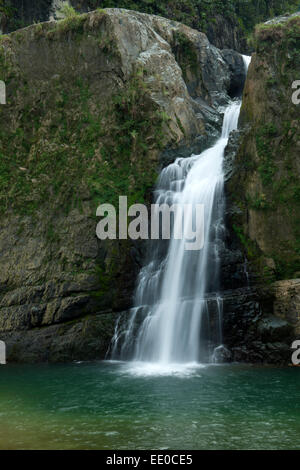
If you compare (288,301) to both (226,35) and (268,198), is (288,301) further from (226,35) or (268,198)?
(226,35)

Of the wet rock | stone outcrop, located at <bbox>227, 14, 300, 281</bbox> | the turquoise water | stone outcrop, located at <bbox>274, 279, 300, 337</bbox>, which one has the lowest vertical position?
the turquoise water

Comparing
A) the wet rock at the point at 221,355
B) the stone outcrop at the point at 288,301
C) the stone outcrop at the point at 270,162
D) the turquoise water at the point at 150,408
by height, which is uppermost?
the stone outcrop at the point at 270,162

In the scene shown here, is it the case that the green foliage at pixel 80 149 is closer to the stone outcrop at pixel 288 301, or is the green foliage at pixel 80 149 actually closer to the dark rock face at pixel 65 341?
the dark rock face at pixel 65 341

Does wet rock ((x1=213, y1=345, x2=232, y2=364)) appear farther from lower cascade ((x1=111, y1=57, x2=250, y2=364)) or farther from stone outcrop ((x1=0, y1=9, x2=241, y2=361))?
stone outcrop ((x1=0, y1=9, x2=241, y2=361))

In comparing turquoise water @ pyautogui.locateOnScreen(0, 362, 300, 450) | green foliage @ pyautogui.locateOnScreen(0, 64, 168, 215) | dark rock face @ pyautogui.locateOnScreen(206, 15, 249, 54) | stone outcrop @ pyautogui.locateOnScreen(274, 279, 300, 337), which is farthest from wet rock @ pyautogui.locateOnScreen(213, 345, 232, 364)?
dark rock face @ pyautogui.locateOnScreen(206, 15, 249, 54)

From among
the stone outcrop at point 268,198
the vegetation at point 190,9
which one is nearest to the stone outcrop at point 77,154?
the stone outcrop at point 268,198

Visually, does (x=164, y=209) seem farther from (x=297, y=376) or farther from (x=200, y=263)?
Result: (x=297, y=376)

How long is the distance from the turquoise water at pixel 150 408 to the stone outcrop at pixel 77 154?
109 inches

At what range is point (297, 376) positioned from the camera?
11227 mm

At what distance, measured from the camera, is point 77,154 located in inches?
723

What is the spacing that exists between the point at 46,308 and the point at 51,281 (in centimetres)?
101

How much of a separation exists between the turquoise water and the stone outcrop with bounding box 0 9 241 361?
278 cm

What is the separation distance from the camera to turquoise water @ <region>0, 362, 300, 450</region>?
6902 millimetres

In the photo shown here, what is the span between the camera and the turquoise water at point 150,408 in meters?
6.90
